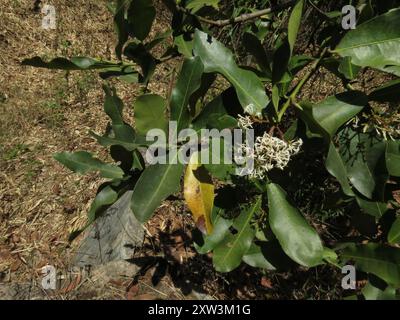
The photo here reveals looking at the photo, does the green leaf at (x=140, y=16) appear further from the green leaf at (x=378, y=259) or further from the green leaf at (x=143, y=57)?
the green leaf at (x=378, y=259)

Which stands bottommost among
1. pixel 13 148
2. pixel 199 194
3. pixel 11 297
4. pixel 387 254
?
pixel 11 297

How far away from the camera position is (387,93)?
1.16 meters

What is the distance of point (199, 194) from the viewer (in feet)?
3.86

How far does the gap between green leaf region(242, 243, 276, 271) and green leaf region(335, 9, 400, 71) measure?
62 centimetres

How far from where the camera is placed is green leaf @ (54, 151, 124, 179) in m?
1.32

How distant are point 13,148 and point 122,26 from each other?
84.1 inches

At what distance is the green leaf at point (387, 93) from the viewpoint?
3.75 feet

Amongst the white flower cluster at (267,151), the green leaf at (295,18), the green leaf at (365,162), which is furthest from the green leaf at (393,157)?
the green leaf at (295,18)

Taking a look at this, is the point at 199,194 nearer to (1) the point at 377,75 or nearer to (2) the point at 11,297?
(2) the point at 11,297

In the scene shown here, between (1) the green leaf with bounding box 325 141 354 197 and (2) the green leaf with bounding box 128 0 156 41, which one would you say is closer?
(1) the green leaf with bounding box 325 141 354 197

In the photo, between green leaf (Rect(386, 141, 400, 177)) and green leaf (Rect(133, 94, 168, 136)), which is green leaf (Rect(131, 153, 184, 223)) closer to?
green leaf (Rect(133, 94, 168, 136))

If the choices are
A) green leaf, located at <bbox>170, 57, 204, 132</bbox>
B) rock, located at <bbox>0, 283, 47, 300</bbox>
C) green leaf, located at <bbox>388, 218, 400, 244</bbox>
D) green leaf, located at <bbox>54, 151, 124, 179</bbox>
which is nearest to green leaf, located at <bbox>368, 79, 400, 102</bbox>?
green leaf, located at <bbox>388, 218, 400, 244</bbox>

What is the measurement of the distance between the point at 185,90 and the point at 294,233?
47 centimetres

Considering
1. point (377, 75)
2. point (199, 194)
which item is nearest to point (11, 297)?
point (199, 194)
